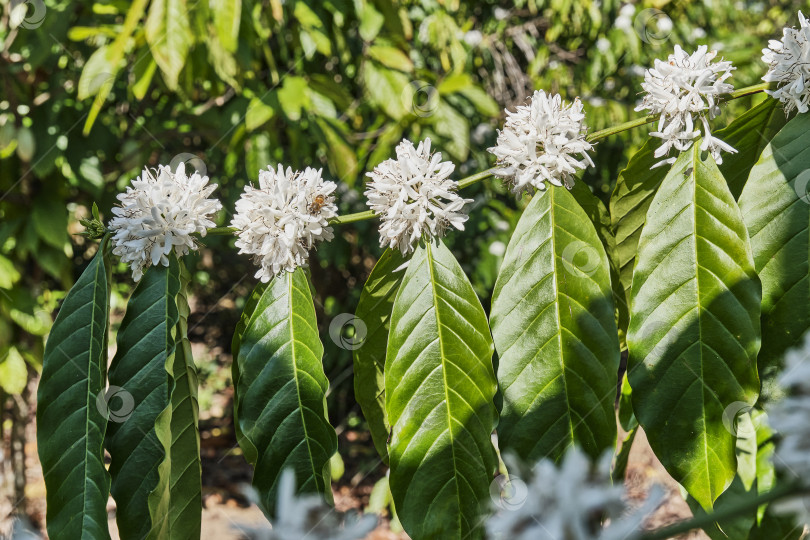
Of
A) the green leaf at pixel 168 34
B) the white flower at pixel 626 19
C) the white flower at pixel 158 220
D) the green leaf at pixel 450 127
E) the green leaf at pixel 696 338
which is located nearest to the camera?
the green leaf at pixel 696 338

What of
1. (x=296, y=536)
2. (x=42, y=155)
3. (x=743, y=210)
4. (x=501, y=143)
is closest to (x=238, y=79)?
(x=42, y=155)

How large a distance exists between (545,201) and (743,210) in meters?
0.17

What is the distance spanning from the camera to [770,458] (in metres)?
0.59

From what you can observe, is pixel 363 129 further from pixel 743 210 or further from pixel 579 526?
pixel 579 526

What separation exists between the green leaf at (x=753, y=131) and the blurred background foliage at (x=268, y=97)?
37.8 inches

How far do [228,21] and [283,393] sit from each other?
1.20 m

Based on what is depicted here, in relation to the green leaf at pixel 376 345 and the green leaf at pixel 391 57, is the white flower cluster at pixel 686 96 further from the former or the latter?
the green leaf at pixel 391 57

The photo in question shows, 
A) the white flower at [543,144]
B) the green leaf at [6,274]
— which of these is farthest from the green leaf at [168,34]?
the white flower at [543,144]

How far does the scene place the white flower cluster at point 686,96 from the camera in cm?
60

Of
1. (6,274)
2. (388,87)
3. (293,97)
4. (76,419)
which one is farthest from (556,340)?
(6,274)

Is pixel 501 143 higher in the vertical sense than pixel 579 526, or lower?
higher

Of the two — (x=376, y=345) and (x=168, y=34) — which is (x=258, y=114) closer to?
(x=168, y=34)

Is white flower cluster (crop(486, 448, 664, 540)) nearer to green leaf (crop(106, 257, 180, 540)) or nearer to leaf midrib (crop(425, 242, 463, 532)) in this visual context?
leaf midrib (crop(425, 242, 463, 532))

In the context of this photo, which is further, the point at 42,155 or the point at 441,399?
the point at 42,155
